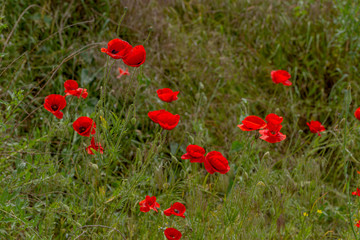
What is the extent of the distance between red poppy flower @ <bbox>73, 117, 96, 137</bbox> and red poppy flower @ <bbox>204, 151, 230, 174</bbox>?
0.45 m

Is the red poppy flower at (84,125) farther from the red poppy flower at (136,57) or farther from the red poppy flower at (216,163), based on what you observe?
the red poppy flower at (216,163)

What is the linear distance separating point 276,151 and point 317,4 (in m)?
1.70

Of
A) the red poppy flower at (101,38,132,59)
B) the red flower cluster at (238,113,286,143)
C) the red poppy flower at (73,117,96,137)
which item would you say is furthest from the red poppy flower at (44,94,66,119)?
the red flower cluster at (238,113,286,143)

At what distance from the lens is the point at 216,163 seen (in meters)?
1.47

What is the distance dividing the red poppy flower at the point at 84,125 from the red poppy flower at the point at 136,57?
29 cm

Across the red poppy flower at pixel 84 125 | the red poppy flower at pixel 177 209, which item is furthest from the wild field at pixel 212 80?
the red poppy flower at pixel 84 125

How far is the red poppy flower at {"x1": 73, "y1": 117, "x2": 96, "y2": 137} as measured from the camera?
1533mm

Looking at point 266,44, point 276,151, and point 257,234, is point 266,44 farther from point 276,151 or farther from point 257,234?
point 257,234

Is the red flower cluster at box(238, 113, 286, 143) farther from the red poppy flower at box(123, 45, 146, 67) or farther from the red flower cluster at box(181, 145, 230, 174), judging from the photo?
the red poppy flower at box(123, 45, 146, 67)

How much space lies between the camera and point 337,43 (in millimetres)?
3328

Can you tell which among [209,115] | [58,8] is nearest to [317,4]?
[209,115]

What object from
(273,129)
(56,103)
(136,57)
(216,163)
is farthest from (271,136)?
(56,103)

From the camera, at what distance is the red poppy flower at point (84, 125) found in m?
1.53

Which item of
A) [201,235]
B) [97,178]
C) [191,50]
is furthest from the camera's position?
[191,50]
